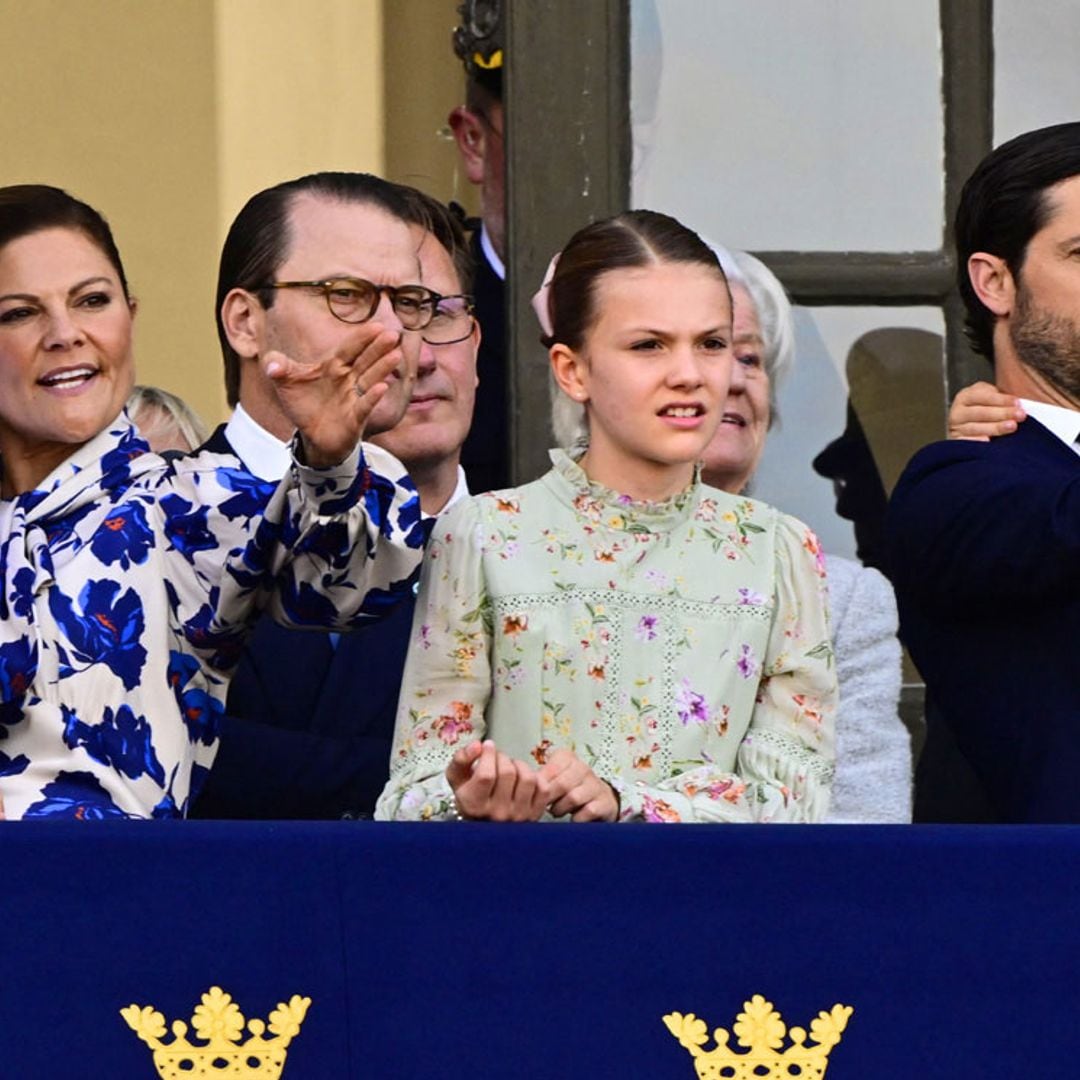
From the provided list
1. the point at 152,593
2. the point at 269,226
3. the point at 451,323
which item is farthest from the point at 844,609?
the point at 152,593

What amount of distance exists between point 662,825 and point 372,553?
53 cm

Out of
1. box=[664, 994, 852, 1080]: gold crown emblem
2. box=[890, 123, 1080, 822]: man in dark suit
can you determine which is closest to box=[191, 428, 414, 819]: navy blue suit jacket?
box=[890, 123, 1080, 822]: man in dark suit

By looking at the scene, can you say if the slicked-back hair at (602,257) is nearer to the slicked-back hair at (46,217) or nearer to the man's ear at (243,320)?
the man's ear at (243,320)

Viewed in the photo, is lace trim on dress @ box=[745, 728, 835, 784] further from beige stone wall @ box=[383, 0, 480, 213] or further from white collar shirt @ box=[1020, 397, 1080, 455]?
beige stone wall @ box=[383, 0, 480, 213]

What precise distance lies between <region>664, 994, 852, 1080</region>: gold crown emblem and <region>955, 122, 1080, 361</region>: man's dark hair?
4.04ft

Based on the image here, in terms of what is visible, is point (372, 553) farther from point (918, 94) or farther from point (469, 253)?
point (918, 94)

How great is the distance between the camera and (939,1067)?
2.60 metres

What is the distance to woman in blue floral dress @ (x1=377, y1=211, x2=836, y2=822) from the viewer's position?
319 centimetres

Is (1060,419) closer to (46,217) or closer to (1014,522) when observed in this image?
(1014,522)

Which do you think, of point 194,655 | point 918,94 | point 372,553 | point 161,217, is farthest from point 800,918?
point 161,217

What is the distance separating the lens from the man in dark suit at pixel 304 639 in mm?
3482

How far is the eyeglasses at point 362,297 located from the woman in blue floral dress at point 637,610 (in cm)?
25

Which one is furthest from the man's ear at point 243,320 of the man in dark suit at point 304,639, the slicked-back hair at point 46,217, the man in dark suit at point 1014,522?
the man in dark suit at point 1014,522

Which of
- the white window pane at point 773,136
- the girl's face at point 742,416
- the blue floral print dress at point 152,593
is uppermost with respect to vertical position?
the white window pane at point 773,136
